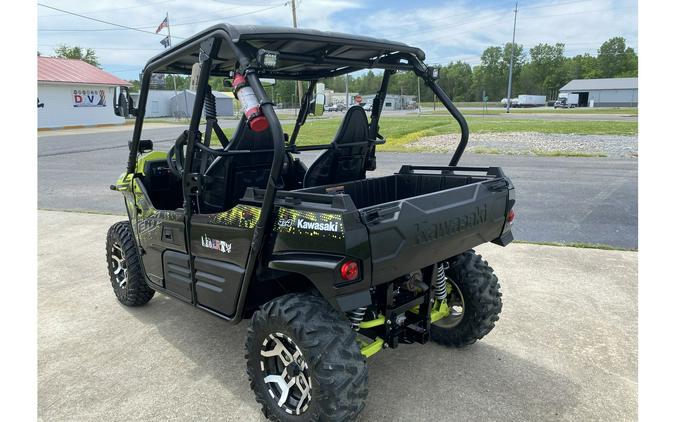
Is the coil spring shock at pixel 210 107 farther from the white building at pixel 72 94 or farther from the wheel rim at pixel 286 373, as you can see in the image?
the white building at pixel 72 94

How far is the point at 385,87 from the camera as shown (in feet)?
13.2

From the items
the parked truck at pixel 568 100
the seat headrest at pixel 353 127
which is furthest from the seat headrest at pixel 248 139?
the parked truck at pixel 568 100

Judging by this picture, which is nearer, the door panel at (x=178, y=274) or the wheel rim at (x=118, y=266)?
the door panel at (x=178, y=274)

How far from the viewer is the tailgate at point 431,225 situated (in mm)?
2361

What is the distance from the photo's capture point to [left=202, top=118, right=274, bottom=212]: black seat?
3.21m

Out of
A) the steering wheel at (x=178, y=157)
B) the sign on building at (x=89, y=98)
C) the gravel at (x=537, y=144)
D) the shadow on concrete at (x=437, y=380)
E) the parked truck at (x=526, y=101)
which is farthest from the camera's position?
the parked truck at (x=526, y=101)

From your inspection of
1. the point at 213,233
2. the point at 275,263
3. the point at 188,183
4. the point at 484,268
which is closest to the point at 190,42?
the point at 188,183

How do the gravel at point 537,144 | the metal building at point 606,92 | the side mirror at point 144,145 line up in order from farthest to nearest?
the metal building at point 606,92
the gravel at point 537,144
the side mirror at point 144,145

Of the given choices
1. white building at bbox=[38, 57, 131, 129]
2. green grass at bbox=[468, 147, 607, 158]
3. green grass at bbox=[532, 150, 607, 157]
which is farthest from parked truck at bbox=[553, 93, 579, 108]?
green grass at bbox=[532, 150, 607, 157]

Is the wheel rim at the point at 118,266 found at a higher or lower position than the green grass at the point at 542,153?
lower

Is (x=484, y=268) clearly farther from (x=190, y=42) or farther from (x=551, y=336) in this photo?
(x=190, y=42)

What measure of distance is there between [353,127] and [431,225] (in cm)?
143

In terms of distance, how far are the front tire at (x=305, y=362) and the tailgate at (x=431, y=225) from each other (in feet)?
1.19

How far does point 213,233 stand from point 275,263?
603 millimetres
